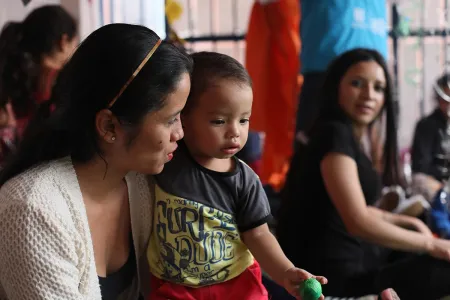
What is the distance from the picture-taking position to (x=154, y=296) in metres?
1.29

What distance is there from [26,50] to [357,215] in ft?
4.51

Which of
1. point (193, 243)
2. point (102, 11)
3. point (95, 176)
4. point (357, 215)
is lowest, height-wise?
point (357, 215)

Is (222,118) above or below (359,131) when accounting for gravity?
above

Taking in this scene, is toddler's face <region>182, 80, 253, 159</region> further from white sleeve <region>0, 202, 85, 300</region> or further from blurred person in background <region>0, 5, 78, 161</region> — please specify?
blurred person in background <region>0, 5, 78, 161</region>

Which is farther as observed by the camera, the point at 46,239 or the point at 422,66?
the point at 422,66

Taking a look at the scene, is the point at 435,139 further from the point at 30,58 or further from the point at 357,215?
the point at 30,58

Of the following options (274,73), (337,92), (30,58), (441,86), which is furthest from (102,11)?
(441,86)

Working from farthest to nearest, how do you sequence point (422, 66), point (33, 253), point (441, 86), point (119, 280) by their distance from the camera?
point (422, 66), point (441, 86), point (119, 280), point (33, 253)

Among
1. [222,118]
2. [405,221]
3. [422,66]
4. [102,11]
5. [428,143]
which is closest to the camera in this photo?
[222,118]

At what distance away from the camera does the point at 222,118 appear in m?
1.21

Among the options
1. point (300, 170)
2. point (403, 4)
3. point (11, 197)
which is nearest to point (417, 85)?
point (403, 4)

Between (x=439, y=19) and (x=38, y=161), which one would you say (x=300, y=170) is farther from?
(x=439, y=19)

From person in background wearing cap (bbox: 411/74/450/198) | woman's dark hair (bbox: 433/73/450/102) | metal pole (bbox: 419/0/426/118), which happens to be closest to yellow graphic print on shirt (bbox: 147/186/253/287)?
person in background wearing cap (bbox: 411/74/450/198)

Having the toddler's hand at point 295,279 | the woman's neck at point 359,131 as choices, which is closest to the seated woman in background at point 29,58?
the woman's neck at point 359,131
